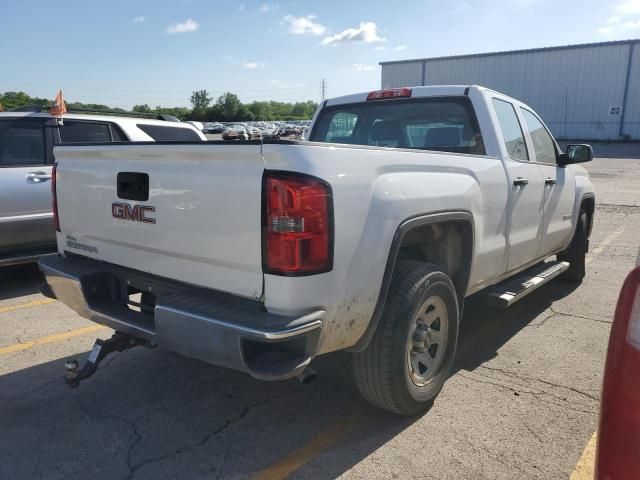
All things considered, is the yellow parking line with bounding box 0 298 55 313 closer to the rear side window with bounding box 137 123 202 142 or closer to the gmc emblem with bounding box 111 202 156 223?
the rear side window with bounding box 137 123 202 142

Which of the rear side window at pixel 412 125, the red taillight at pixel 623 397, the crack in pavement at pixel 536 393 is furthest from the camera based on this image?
the rear side window at pixel 412 125

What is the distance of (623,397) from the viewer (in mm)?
1484

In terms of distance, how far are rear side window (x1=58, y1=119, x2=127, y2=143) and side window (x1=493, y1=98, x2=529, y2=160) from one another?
170 inches

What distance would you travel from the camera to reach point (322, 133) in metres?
4.91

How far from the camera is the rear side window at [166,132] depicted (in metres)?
6.93

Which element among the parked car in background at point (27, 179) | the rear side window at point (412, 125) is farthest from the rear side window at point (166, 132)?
the rear side window at point (412, 125)

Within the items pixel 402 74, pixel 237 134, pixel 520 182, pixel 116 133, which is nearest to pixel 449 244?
pixel 520 182

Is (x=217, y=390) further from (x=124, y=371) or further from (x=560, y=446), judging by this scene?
(x=560, y=446)

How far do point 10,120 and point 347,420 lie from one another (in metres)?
4.96

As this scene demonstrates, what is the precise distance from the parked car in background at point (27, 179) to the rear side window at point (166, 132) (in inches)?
34.3

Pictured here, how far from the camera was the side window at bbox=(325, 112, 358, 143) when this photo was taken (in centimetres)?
473

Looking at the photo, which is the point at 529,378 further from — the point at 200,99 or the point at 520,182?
the point at 200,99

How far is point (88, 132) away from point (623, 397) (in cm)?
631

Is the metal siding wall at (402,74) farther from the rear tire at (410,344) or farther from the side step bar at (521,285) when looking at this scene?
the rear tire at (410,344)
